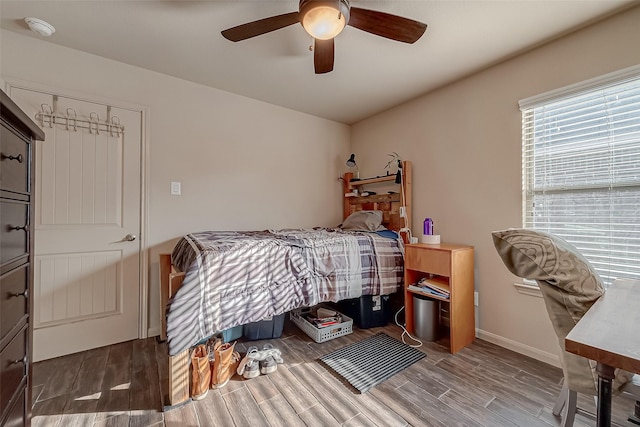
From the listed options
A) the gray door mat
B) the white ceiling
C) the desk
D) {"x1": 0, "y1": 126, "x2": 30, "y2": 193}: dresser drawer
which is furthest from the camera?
the gray door mat

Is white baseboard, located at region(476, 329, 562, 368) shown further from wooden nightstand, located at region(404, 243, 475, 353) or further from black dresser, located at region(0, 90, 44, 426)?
black dresser, located at region(0, 90, 44, 426)

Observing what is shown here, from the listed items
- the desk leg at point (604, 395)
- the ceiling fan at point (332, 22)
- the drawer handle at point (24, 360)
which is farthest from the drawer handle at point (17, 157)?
the desk leg at point (604, 395)

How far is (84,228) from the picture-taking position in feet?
6.76

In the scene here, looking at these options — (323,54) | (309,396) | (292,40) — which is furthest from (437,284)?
(292,40)

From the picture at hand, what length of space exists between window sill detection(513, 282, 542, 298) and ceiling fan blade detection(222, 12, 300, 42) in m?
2.46

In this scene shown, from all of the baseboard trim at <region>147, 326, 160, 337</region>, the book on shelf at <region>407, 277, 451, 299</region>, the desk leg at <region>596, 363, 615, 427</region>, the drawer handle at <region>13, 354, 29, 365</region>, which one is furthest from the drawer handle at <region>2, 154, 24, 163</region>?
the book on shelf at <region>407, 277, 451, 299</region>

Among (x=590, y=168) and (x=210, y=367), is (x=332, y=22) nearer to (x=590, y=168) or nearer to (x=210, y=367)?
(x=590, y=168)

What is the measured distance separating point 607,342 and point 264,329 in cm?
211

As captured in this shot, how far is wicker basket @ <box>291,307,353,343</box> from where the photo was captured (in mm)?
2205

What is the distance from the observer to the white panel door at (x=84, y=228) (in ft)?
6.32

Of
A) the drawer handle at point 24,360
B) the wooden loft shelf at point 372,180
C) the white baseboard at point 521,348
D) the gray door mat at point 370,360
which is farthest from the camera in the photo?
the wooden loft shelf at point 372,180

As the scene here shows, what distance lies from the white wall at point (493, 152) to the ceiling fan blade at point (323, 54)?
141cm

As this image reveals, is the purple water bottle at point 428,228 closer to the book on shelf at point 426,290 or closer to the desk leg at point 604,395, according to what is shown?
the book on shelf at point 426,290

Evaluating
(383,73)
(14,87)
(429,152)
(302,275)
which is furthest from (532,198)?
(14,87)
